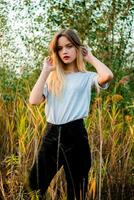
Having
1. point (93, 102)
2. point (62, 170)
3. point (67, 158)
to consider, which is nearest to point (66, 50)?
point (67, 158)

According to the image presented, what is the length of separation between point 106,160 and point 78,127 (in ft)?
2.99

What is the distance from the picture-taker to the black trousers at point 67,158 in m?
3.42

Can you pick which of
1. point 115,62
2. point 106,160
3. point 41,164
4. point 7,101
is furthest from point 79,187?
point 115,62

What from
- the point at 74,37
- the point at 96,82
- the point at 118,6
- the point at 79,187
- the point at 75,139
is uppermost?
the point at 118,6

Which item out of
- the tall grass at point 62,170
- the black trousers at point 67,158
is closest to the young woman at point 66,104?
the black trousers at point 67,158

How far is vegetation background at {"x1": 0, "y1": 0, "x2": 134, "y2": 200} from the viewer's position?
4.16 meters

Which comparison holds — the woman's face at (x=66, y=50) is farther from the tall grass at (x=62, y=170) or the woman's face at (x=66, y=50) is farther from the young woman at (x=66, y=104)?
the tall grass at (x=62, y=170)

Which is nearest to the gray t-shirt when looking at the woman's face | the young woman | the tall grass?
the young woman

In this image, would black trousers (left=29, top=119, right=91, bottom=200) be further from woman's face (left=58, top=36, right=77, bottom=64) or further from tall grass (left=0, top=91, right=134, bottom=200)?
woman's face (left=58, top=36, right=77, bottom=64)

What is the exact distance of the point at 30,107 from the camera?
465 cm

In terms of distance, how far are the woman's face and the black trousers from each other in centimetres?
39

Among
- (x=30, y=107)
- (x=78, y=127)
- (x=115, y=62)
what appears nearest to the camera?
(x=78, y=127)

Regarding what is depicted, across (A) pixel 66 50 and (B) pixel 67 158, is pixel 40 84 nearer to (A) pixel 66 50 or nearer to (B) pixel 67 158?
(A) pixel 66 50

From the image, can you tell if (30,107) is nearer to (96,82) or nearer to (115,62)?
(96,82)
